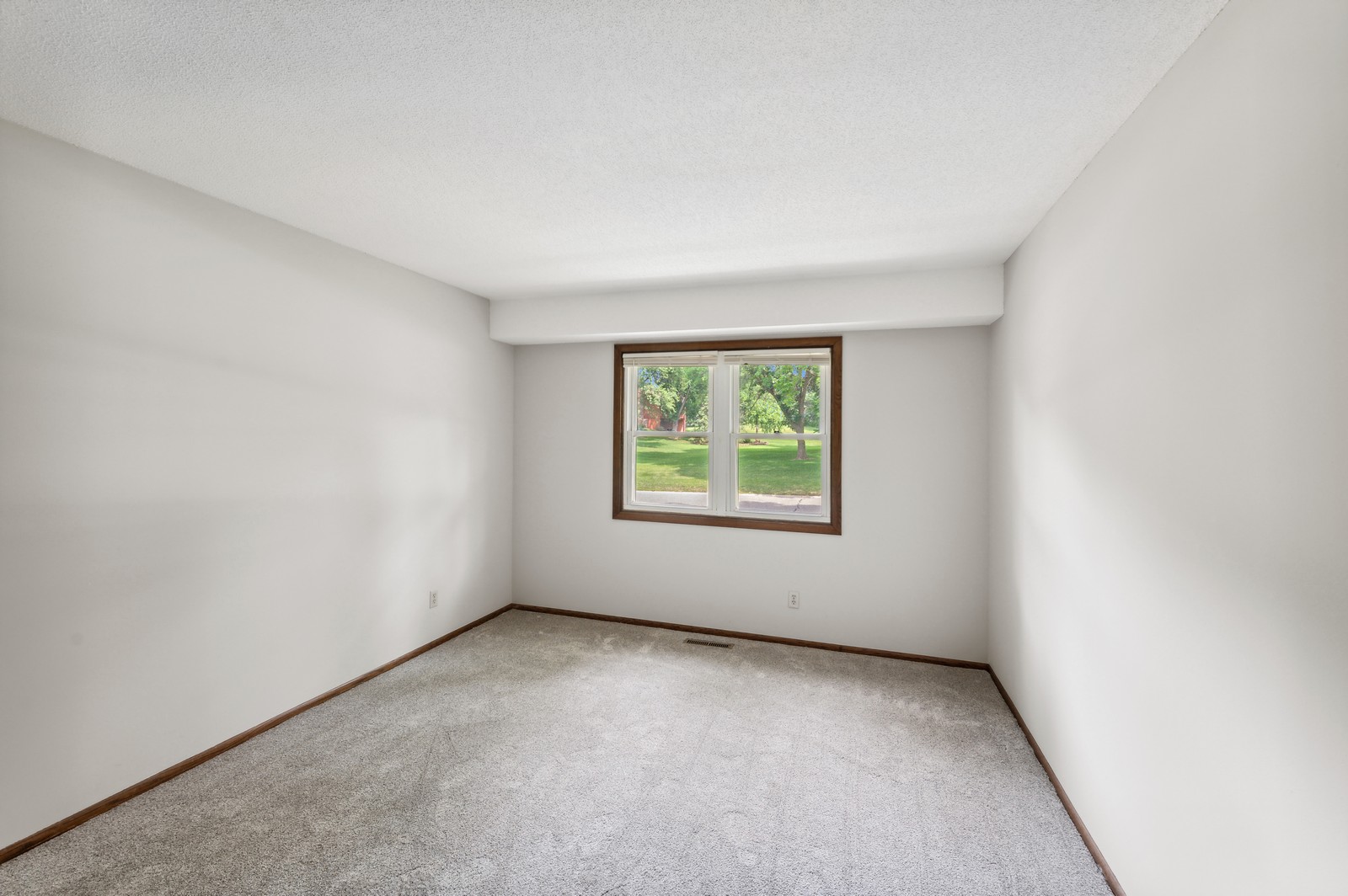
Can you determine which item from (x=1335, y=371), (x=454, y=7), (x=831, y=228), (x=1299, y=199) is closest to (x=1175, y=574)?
(x=1335, y=371)

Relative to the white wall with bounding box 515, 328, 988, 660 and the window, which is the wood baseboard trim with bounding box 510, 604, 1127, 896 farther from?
the window

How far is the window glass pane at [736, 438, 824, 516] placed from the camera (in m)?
4.52

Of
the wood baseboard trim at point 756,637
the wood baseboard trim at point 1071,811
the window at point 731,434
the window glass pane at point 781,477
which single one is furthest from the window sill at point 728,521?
the wood baseboard trim at point 1071,811

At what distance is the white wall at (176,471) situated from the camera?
2.19m

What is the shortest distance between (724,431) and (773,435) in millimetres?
394

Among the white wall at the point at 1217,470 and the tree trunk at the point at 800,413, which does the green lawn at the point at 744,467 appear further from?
the white wall at the point at 1217,470

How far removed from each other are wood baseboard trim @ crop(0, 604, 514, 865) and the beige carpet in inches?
1.7

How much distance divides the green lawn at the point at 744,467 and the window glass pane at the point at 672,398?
0.14m

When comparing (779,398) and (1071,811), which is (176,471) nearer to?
(779,398)

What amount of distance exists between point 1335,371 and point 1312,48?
0.63 m

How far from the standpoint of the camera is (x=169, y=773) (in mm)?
2615

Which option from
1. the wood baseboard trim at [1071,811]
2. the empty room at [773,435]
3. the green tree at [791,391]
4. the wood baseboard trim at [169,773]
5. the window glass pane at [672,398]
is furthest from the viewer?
the window glass pane at [672,398]

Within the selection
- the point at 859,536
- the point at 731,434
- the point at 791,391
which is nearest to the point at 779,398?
the point at 791,391

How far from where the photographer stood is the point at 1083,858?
2.17m
